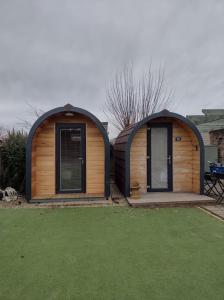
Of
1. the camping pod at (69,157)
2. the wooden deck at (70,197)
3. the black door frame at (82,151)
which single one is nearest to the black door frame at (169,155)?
the camping pod at (69,157)

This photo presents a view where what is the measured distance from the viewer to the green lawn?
7.74ft

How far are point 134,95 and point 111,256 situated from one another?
492 inches

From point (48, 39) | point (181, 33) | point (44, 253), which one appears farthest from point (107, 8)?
point (44, 253)

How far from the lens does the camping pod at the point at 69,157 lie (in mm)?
6535

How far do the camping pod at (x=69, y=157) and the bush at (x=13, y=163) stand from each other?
72 cm

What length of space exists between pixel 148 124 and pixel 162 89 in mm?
7827

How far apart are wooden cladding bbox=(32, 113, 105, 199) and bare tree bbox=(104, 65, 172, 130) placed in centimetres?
835

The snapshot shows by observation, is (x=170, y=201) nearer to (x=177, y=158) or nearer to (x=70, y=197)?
(x=177, y=158)

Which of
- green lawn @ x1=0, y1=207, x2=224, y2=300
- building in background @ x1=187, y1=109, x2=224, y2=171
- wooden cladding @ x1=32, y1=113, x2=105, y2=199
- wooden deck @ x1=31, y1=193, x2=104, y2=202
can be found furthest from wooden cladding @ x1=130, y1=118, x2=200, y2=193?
building in background @ x1=187, y1=109, x2=224, y2=171

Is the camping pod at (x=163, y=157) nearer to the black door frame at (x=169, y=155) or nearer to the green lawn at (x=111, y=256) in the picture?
the black door frame at (x=169, y=155)

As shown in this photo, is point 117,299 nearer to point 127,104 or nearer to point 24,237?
point 24,237

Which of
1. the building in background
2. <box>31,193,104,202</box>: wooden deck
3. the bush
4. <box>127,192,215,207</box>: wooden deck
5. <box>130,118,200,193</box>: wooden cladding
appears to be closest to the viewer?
<box>127,192,215,207</box>: wooden deck

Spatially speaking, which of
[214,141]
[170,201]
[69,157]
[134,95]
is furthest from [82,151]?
[134,95]

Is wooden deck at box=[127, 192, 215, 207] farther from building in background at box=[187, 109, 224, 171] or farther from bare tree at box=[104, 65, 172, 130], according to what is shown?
bare tree at box=[104, 65, 172, 130]
